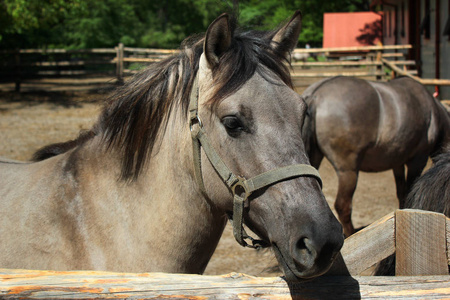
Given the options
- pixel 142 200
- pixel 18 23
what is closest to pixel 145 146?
pixel 142 200

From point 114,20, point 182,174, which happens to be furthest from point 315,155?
point 114,20

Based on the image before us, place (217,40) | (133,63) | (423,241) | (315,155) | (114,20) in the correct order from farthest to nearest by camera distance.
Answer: (114,20), (133,63), (315,155), (217,40), (423,241)

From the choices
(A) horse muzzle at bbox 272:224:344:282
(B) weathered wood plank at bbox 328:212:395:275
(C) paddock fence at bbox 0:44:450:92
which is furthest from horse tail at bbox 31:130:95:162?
(C) paddock fence at bbox 0:44:450:92

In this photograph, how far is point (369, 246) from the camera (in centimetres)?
166

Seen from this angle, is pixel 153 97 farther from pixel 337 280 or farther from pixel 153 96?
pixel 337 280

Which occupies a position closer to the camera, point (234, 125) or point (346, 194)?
point (234, 125)

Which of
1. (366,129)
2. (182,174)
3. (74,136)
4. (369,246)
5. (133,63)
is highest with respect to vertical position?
(182,174)

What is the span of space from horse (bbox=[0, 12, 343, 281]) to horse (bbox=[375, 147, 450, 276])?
0.97 m

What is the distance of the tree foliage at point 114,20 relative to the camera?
1404 cm

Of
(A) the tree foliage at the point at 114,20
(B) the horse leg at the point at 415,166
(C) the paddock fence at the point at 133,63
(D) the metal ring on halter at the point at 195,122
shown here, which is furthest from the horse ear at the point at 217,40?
(C) the paddock fence at the point at 133,63

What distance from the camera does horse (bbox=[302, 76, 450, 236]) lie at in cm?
542

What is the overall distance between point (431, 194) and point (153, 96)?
172cm

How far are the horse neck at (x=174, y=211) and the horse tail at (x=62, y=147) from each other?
535 millimetres

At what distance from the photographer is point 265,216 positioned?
161 centimetres
